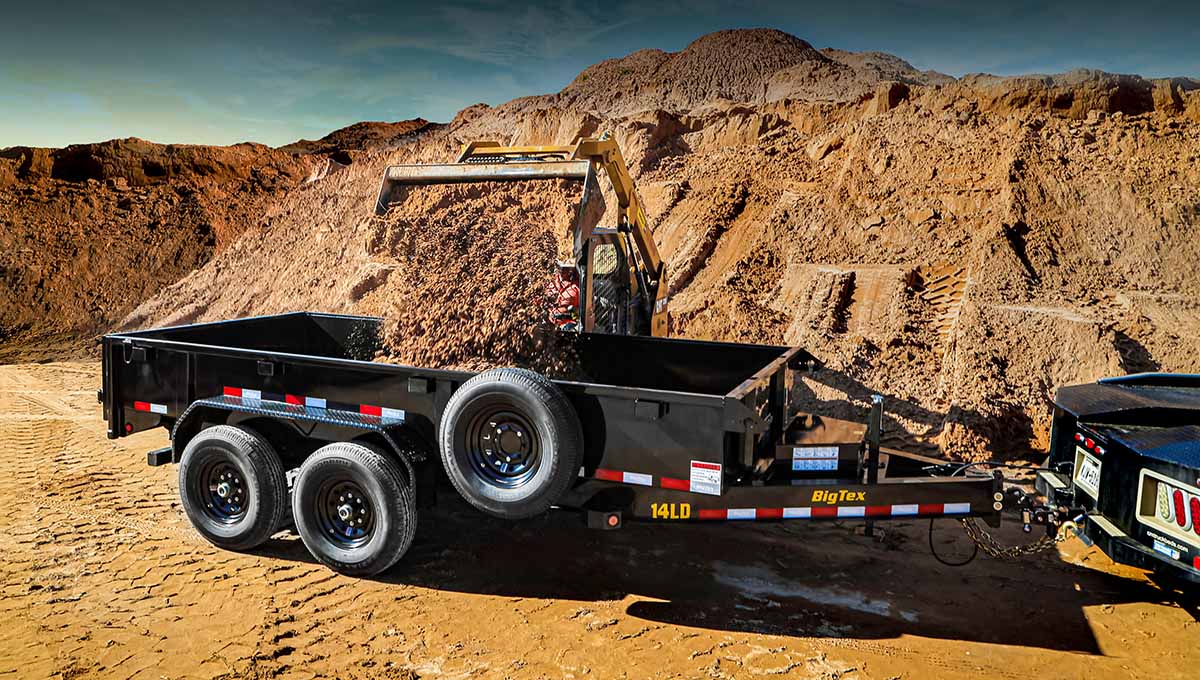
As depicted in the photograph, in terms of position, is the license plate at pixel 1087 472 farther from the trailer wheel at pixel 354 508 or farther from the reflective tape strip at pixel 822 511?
the trailer wheel at pixel 354 508

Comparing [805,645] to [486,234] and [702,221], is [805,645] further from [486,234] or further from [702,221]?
[702,221]

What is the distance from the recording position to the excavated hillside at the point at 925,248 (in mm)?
A: 9648

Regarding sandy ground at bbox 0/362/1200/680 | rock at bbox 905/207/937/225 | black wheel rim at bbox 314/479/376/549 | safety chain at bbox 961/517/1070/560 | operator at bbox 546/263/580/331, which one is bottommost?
sandy ground at bbox 0/362/1200/680

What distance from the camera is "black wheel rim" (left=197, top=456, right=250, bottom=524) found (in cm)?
580

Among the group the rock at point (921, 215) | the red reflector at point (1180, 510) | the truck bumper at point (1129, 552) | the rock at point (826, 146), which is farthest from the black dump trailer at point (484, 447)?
the rock at point (826, 146)

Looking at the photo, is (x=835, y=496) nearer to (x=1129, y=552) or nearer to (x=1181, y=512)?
(x=1129, y=552)

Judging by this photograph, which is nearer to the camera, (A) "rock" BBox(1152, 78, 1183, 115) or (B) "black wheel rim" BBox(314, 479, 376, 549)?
(B) "black wheel rim" BBox(314, 479, 376, 549)

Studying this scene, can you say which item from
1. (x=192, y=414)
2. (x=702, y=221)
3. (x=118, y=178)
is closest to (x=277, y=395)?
(x=192, y=414)

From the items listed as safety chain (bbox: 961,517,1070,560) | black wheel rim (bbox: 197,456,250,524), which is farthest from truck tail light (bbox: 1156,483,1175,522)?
black wheel rim (bbox: 197,456,250,524)

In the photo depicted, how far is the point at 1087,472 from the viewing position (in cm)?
510

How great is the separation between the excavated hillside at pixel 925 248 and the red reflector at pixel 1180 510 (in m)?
4.41

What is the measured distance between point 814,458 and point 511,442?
1.87 metres

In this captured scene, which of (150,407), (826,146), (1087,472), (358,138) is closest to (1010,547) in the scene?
(1087,472)

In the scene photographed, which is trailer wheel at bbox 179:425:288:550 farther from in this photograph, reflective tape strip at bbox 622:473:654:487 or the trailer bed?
reflective tape strip at bbox 622:473:654:487
